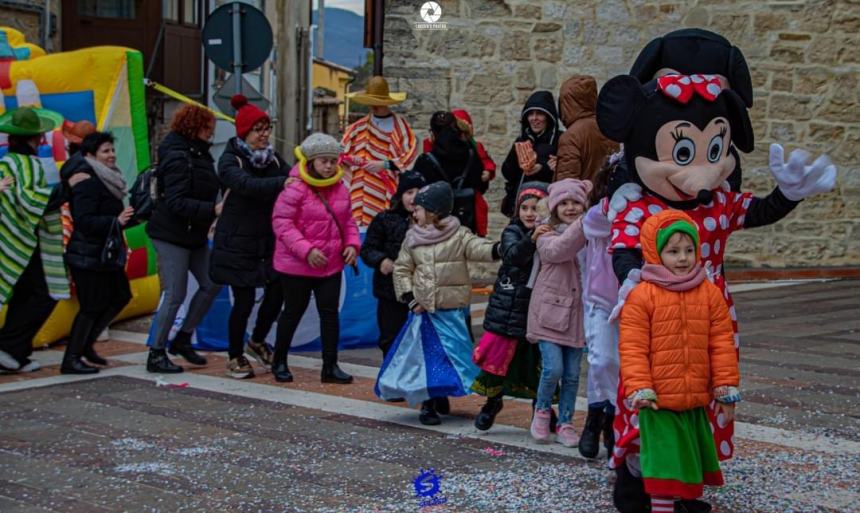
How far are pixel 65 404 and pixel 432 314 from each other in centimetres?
230

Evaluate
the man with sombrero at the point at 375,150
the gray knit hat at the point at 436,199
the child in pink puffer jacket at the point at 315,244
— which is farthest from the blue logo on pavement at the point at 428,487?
the man with sombrero at the point at 375,150

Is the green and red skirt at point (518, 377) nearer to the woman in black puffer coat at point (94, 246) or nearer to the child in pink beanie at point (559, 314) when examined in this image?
the child in pink beanie at point (559, 314)

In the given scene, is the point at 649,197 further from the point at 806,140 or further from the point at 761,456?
the point at 806,140

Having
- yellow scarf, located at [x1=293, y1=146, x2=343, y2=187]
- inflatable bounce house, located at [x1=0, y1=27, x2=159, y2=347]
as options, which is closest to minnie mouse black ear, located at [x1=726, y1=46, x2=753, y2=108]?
yellow scarf, located at [x1=293, y1=146, x2=343, y2=187]

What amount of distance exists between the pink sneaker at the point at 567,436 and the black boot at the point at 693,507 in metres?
1.24

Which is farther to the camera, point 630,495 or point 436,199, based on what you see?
point 436,199

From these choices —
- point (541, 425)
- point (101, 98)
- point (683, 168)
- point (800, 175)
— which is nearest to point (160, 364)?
point (101, 98)

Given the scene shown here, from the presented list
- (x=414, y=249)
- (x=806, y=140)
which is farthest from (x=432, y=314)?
(x=806, y=140)

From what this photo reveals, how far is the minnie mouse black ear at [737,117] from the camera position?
227 inches

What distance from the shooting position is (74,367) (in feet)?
30.3

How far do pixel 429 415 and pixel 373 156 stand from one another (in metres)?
4.79

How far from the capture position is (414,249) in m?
7.76

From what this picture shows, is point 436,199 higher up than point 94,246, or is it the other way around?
point 436,199

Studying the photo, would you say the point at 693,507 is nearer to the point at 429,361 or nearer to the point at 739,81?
the point at 739,81
